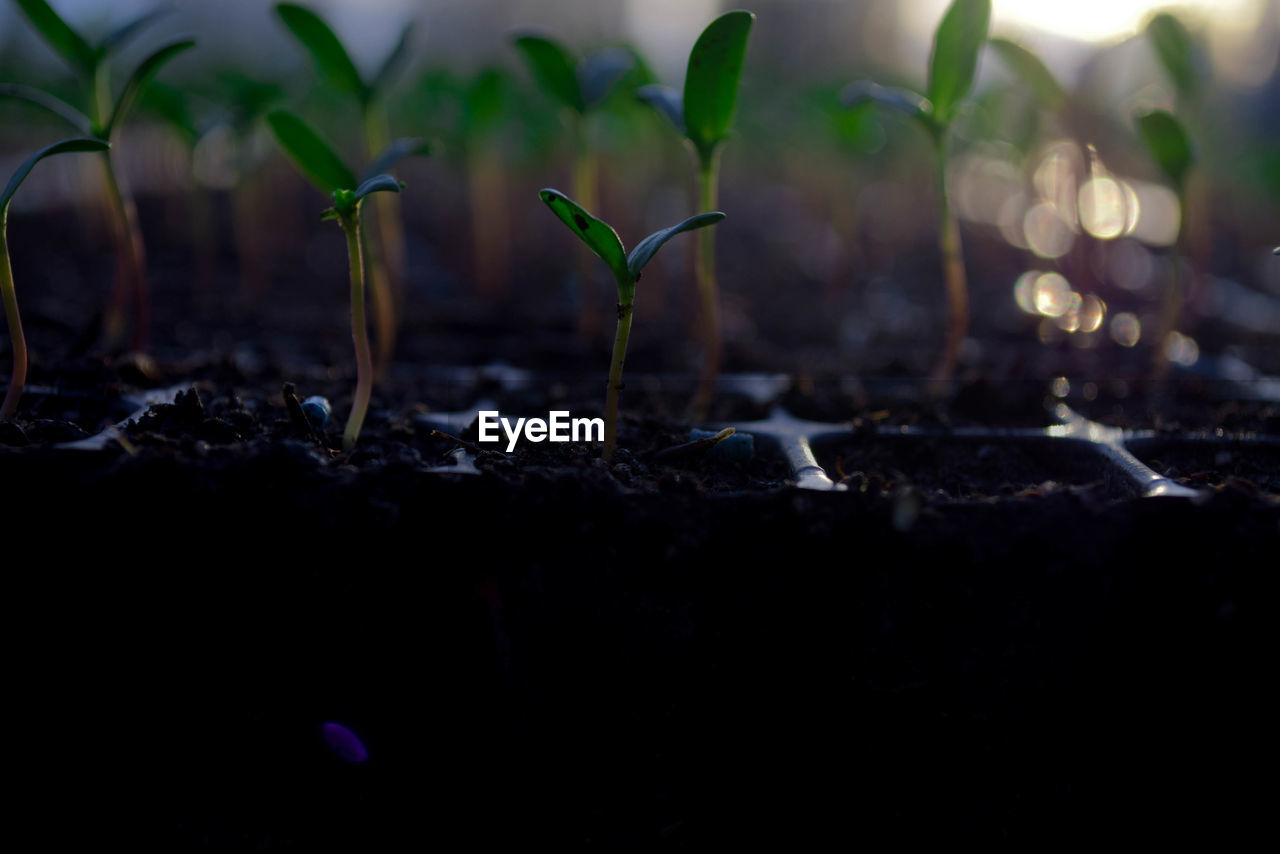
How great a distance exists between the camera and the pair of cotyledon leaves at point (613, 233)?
2.50 feet

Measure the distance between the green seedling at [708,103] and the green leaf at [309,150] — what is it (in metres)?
0.39

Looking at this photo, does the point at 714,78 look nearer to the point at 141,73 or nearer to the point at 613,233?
the point at 613,233

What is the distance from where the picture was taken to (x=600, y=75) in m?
1.29

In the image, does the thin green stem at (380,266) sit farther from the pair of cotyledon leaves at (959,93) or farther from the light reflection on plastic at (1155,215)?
the light reflection on plastic at (1155,215)

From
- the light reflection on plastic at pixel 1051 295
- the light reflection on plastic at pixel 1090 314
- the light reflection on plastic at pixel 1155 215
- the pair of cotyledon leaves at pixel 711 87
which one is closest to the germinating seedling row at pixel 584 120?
the pair of cotyledon leaves at pixel 711 87

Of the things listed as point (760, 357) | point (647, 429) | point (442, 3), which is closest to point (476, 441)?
point (647, 429)

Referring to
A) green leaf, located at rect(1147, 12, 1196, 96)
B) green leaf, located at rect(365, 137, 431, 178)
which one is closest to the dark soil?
green leaf, located at rect(365, 137, 431, 178)

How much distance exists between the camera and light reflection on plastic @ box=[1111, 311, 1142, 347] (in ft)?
5.92

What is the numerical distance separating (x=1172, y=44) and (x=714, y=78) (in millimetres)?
1077

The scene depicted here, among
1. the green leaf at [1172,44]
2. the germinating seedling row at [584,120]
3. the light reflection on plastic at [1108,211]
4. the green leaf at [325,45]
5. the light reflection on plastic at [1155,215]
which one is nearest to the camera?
the germinating seedling row at [584,120]

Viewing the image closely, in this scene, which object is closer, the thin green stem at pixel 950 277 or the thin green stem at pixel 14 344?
the thin green stem at pixel 14 344

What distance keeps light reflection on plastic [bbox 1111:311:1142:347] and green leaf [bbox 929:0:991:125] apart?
0.90 m

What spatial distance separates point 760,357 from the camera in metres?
1.57

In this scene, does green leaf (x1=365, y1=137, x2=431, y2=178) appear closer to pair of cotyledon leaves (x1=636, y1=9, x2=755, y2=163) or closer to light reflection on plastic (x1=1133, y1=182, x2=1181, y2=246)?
pair of cotyledon leaves (x1=636, y1=9, x2=755, y2=163)
